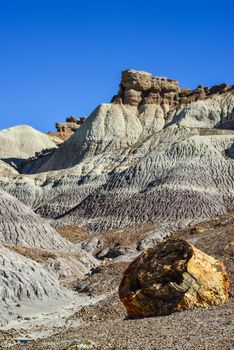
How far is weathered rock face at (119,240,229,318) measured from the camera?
1933 centimetres

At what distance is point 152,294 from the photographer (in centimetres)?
1956

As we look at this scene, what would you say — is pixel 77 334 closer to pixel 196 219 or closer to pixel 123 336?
pixel 123 336

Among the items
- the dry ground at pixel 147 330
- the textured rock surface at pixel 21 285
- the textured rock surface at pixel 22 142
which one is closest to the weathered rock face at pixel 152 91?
the textured rock surface at pixel 22 142

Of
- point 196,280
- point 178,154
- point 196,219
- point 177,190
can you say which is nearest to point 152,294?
point 196,280

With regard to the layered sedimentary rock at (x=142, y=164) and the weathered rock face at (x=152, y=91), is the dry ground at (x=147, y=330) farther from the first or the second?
the weathered rock face at (x=152, y=91)

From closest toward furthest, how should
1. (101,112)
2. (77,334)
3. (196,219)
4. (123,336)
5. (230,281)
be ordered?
(123,336) < (77,334) < (230,281) < (196,219) < (101,112)

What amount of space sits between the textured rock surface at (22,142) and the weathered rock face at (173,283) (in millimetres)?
128686

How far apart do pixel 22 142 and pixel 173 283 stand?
137 meters

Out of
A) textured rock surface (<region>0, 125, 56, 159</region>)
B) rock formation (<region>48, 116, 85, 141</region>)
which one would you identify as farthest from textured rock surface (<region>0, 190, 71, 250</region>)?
rock formation (<region>48, 116, 85, 141</region>)

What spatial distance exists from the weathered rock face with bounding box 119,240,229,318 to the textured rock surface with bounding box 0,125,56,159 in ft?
422

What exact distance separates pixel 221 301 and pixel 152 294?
189cm

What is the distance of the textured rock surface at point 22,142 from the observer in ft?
492

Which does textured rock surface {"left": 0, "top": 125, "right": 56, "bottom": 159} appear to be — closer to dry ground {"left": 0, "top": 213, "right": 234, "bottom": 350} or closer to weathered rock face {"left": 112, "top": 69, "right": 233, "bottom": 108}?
weathered rock face {"left": 112, "top": 69, "right": 233, "bottom": 108}

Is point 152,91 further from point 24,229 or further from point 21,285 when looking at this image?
point 21,285
